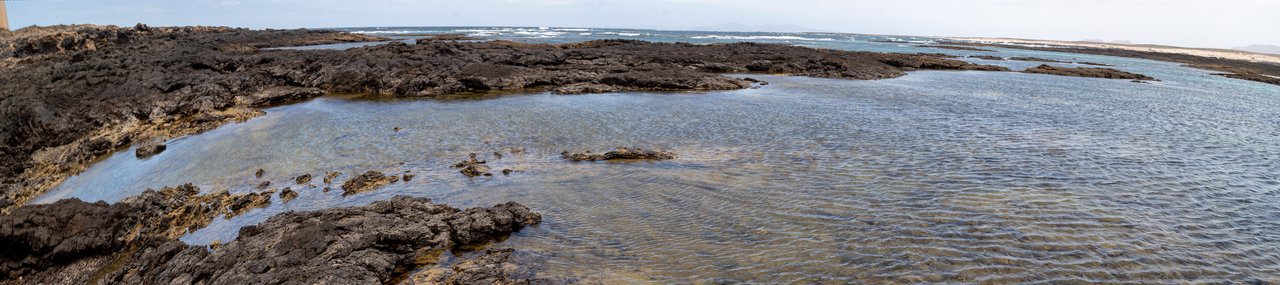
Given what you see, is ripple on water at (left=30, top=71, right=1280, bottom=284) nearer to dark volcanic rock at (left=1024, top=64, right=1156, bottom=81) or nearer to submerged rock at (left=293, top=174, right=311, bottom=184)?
submerged rock at (left=293, top=174, right=311, bottom=184)

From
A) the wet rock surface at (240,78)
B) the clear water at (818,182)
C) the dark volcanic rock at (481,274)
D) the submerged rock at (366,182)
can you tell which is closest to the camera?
the dark volcanic rock at (481,274)

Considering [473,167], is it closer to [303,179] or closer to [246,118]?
[303,179]

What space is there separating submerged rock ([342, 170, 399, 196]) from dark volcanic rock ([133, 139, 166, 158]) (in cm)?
900

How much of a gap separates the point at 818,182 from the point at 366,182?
1073 cm

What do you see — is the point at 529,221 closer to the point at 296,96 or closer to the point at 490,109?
the point at 490,109

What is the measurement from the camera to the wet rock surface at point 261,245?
7.49 m

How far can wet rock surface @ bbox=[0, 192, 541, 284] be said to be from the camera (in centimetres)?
749

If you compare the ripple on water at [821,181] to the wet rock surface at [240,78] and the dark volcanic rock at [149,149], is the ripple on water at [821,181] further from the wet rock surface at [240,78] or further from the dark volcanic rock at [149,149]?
the wet rock surface at [240,78]

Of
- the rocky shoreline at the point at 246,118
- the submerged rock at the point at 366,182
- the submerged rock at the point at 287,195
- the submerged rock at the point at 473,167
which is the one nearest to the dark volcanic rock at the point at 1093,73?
the rocky shoreline at the point at 246,118

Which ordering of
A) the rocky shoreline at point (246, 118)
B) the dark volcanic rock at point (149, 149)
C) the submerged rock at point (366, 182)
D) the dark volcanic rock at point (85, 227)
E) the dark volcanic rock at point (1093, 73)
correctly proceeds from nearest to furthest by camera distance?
the rocky shoreline at point (246, 118) → the dark volcanic rock at point (85, 227) → the submerged rock at point (366, 182) → the dark volcanic rock at point (149, 149) → the dark volcanic rock at point (1093, 73)

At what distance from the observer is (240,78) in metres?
29.3

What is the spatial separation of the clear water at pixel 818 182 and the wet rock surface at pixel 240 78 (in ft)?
9.21

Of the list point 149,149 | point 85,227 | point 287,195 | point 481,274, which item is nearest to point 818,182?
point 481,274

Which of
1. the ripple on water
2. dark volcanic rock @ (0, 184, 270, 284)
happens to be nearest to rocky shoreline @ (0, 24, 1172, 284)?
dark volcanic rock @ (0, 184, 270, 284)
